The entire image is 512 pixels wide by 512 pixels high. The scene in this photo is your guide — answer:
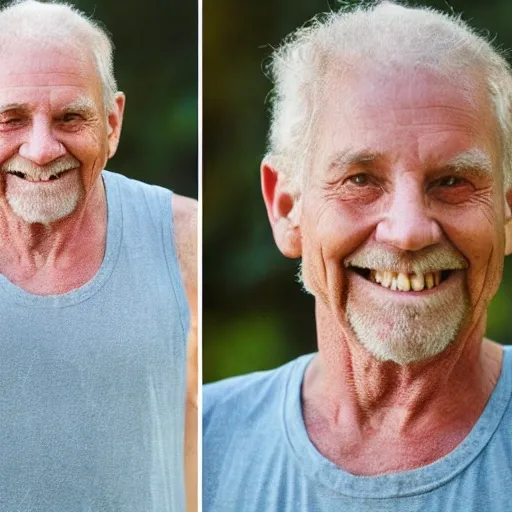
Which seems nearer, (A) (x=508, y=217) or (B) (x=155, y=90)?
Answer: (A) (x=508, y=217)

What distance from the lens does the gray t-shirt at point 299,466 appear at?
2861 millimetres

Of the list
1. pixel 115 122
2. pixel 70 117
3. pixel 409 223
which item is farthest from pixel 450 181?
pixel 70 117

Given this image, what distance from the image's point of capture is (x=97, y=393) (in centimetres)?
313

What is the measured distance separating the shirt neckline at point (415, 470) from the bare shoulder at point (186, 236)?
66 cm

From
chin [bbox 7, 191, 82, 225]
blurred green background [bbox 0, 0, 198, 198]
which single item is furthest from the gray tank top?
blurred green background [bbox 0, 0, 198, 198]

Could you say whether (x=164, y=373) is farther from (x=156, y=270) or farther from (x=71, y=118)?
(x=71, y=118)

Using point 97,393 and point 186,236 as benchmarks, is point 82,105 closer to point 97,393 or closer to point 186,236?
point 186,236

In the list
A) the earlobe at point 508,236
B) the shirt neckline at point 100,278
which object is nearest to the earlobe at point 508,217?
the earlobe at point 508,236

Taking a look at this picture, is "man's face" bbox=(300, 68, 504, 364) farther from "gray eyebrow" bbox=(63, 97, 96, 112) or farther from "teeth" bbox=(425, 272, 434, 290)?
"gray eyebrow" bbox=(63, 97, 96, 112)

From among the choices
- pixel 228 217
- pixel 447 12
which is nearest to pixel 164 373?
pixel 228 217

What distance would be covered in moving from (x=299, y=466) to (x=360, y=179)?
37.1 inches

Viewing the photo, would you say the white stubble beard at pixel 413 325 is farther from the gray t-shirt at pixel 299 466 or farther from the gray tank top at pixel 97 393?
the gray tank top at pixel 97 393

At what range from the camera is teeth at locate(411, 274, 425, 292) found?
2.90m

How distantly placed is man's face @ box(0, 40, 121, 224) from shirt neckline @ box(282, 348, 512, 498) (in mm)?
1176
